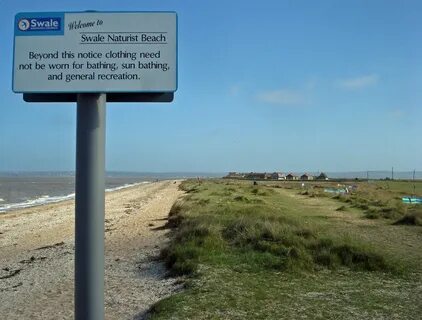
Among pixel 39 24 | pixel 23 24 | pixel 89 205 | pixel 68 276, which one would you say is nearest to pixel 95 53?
pixel 39 24

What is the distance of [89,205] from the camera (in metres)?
3.72

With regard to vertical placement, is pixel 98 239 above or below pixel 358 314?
above

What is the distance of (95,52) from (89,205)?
109 cm

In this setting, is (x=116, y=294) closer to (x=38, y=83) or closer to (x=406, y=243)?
(x=38, y=83)

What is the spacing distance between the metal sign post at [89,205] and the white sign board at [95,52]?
201 millimetres

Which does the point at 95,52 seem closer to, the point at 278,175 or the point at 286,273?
the point at 286,273

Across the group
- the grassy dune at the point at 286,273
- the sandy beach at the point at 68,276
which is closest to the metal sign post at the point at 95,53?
the grassy dune at the point at 286,273

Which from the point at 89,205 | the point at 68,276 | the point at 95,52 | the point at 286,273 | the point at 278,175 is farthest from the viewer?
the point at 278,175

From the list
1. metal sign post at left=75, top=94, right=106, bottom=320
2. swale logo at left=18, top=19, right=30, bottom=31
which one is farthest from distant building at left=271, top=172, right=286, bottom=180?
swale logo at left=18, top=19, right=30, bottom=31

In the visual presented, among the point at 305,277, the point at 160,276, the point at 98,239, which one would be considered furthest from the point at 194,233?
the point at 98,239

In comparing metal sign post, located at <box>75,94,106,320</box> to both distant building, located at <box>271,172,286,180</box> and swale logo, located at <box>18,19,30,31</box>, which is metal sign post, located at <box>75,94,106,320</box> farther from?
distant building, located at <box>271,172,286,180</box>

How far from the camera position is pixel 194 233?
Answer: 44.2 ft

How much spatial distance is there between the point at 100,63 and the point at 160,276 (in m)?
7.57

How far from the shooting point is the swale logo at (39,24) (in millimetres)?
3607
